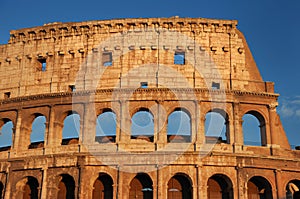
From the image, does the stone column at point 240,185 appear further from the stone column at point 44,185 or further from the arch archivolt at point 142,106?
the stone column at point 44,185

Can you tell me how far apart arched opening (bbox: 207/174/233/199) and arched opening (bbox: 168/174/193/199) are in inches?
45.2

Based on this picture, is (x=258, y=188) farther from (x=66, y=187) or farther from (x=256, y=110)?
(x=66, y=187)

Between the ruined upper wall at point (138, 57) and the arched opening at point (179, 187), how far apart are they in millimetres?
5122

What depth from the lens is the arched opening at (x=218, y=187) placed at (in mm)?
24922

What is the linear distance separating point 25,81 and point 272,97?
14568mm

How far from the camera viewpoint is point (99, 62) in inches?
1066

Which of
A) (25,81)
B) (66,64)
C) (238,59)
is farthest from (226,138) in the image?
(25,81)

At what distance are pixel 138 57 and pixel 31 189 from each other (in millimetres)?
9681

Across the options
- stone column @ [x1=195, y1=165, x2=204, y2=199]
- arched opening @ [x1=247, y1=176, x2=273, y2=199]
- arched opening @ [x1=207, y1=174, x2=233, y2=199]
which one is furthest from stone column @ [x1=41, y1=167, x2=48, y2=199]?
arched opening @ [x1=247, y1=176, x2=273, y2=199]

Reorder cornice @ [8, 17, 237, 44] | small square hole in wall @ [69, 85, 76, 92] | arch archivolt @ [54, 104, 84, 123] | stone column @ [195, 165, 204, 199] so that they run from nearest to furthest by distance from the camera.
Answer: stone column @ [195, 165, 204, 199] < arch archivolt @ [54, 104, 84, 123] < small square hole in wall @ [69, 85, 76, 92] < cornice @ [8, 17, 237, 44]

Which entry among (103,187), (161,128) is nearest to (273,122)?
(161,128)

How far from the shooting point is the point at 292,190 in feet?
81.7

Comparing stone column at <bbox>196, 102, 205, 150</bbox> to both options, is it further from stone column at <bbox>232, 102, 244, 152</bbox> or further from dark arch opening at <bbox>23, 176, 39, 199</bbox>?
dark arch opening at <bbox>23, 176, 39, 199</bbox>

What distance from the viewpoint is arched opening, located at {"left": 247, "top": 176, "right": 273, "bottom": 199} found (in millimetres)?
25312
